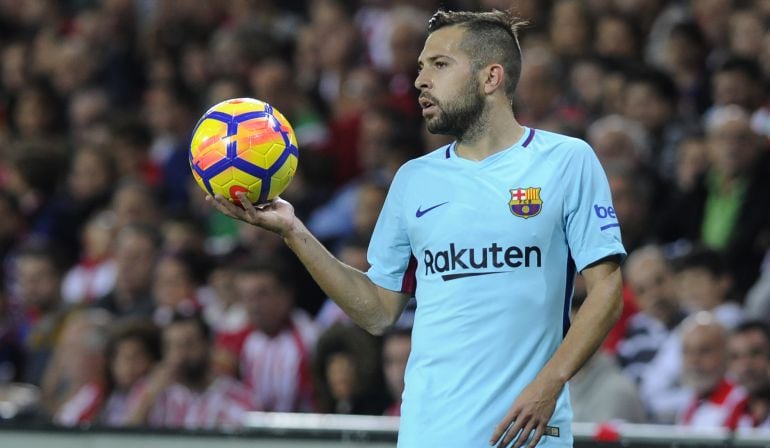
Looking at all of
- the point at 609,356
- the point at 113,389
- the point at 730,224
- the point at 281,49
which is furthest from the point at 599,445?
the point at 281,49

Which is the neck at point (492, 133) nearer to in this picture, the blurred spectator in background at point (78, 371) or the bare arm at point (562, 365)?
the bare arm at point (562, 365)

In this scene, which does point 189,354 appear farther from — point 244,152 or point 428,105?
point 428,105

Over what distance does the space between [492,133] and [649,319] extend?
4.18 m

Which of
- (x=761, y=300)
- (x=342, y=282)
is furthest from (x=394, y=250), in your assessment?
(x=761, y=300)

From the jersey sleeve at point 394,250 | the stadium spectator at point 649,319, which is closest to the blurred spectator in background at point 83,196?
the stadium spectator at point 649,319

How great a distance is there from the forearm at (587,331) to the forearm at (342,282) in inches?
28.8

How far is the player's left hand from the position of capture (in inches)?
156

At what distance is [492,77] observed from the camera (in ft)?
14.4

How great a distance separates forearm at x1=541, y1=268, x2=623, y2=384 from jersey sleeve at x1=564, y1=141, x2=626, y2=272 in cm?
10

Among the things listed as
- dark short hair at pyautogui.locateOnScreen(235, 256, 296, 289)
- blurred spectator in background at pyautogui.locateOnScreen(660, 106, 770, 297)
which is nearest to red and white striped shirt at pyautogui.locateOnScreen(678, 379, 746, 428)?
blurred spectator in background at pyautogui.locateOnScreen(660, 106, 770, 297)

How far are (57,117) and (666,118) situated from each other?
6527 millimetres

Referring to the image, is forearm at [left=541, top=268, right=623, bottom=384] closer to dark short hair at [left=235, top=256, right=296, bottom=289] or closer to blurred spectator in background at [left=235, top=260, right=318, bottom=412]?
blurred spectator in background at [left=235, top=260, right=318, bottom=412]

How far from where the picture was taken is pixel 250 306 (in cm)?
912

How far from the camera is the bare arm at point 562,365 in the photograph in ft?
13.0
